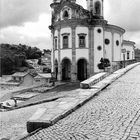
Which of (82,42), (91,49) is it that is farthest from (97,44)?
(82,42)

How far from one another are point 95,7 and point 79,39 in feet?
19.7

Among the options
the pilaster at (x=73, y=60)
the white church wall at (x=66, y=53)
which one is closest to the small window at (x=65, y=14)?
the pilaster at (x=73, y=60)

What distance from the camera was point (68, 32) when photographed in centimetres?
3216

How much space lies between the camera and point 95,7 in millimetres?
34500

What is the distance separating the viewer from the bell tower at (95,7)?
112 ft

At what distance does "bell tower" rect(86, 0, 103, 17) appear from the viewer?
34281mm

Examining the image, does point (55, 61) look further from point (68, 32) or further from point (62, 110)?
point (62, 110)

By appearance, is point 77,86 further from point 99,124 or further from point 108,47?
point 99,124

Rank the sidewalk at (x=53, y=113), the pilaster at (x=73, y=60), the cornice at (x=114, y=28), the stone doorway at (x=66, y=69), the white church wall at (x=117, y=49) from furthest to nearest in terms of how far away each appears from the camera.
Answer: the white church wall at (x=117, y=49) → the stone doorway at (x=66, y=69) → the cornice at (x=114, y=28) → the pilaster at (x=73, y=60) → the sidewalk at (x=53, y=113)

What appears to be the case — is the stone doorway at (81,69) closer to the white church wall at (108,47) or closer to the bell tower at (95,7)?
the white church wall at (108,47)

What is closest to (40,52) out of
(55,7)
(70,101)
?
(55,7)

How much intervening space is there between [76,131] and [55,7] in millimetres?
32167

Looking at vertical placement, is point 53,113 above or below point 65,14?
below

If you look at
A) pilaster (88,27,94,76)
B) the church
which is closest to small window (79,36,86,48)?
the church
